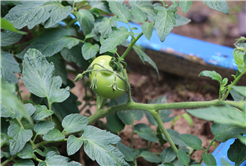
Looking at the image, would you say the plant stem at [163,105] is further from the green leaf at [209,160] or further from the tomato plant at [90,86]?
the green leaf at [209,160]

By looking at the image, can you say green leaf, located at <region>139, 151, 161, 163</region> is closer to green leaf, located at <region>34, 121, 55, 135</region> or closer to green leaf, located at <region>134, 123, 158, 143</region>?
green leaf, located at <region>134, 123, 158, 143</region>

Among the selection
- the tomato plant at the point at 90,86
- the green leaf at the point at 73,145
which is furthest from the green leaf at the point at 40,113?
the green leaf at the point at 73,145

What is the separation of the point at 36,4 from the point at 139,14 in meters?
0.35

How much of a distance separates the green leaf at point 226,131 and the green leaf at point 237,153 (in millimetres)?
51

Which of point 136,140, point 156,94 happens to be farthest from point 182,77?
point 136,140

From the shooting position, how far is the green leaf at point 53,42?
0.77 meters

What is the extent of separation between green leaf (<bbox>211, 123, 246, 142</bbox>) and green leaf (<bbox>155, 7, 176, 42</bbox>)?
32 cm

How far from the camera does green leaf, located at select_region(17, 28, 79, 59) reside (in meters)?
0.77

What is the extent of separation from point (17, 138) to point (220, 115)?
511 mm

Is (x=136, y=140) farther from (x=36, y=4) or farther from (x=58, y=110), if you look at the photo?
(x=36, y=4)

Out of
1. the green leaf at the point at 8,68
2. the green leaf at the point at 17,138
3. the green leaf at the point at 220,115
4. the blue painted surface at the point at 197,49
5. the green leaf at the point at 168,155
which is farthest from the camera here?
the blue painted surface at the point at 197,49

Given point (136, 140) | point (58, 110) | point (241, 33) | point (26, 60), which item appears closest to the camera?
point (26, 60)

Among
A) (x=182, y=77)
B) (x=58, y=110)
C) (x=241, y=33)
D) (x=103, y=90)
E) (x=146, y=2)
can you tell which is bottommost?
(x=241, y=33)

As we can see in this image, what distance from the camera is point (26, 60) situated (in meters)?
0.69
